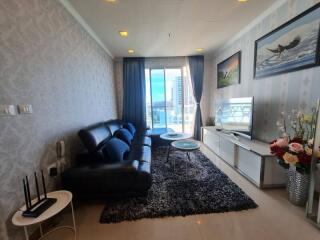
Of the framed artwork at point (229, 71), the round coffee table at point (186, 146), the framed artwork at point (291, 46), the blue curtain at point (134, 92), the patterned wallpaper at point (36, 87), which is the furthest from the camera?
the blue curtain at point (134, 92)

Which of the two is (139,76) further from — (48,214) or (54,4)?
(48,214)

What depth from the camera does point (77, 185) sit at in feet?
5.90

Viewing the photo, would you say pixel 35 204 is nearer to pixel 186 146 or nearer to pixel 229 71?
pixel 186 146

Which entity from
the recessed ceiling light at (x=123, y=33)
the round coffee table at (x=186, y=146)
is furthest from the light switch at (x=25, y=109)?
the recessed ceiling light at (x=123, y=33)

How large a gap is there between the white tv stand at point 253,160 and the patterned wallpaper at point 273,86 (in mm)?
457

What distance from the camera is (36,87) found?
1.58 metres

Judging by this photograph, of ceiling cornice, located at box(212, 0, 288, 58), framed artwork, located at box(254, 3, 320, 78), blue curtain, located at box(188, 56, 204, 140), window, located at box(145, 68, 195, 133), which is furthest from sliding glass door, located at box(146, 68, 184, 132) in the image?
framed artwork, located at box(254, 3, 320, 78)

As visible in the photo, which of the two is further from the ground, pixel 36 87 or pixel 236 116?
pixel 36 87

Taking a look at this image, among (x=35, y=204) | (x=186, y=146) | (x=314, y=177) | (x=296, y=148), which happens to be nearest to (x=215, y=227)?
(x=314, y=177)

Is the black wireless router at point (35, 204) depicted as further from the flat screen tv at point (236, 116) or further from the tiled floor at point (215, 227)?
the flat screen tv at point (236, 116)

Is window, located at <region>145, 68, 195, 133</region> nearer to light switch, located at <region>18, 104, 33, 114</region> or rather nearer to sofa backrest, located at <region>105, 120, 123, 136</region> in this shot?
sofa backrest, located at <region>105, 120, 123, 136</region>

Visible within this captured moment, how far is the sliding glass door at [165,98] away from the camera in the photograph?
200 inches

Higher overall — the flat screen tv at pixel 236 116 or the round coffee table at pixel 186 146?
the flat screen tv at pixel 236 116

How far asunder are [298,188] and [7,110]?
9.58 ft
